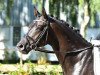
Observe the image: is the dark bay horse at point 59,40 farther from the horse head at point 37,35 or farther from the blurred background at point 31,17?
the blurred background at point 31,17

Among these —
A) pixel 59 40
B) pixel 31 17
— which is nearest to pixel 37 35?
pixel 59 40

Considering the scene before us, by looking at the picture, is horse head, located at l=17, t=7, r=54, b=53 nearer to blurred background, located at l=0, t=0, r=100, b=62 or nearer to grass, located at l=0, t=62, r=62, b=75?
grass, located at l=0, t=62, r=62, b=75

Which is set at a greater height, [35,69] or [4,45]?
[35,69]

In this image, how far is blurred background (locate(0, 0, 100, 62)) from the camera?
18.1m

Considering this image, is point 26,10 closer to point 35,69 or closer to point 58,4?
point 58,4

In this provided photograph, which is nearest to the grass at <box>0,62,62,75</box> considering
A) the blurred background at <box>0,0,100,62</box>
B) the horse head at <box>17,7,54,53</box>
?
the horse head at <box>17,7,54,53</box>

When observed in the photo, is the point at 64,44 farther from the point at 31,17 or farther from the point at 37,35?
the point at 31,17

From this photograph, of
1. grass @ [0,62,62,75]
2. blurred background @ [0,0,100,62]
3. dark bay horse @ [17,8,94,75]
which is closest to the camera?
dark bay horse @ [17,8,94,75]

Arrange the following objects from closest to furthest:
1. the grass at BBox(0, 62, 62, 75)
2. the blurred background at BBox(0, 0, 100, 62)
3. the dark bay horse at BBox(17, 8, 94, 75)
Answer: the dark bay horse at BBox(17, 8, 94, 75) → the grass at BBox(0, 62, 62, 75) → the blurred background at BBox(0, 0, 100, 62)

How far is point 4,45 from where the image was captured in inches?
829

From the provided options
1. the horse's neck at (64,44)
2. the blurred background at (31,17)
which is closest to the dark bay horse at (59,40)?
the horse's neck at (64,44)

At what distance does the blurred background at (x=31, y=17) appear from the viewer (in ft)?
59.5

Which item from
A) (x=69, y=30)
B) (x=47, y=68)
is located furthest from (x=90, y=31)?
(x=69, y=30)

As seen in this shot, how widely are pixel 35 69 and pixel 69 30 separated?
5387 mm
